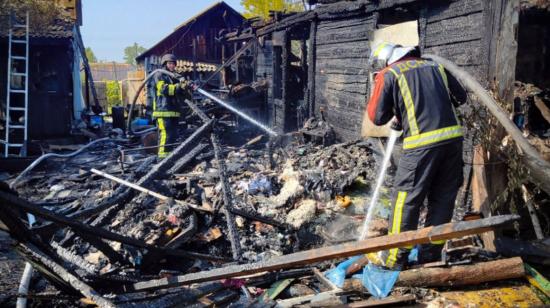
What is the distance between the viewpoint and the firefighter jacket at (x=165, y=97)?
300 inches

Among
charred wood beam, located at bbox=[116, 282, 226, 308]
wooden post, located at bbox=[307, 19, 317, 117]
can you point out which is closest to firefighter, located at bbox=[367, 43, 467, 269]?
charred wood beam, located at bbox=[116, 282, 226, 308]

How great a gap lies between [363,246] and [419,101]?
1.74 m

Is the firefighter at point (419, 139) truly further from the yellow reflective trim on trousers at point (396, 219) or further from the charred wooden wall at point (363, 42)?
the charred wooden wall at point (363, 42)

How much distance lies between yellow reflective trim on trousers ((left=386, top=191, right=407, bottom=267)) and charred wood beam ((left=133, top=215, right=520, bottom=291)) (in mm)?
1381

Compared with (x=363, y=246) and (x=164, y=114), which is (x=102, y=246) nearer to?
(x=363, y=246)

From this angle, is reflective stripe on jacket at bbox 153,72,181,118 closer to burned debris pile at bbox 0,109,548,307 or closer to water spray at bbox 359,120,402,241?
Answer: burned debris pile at bbox 0,109,548,307

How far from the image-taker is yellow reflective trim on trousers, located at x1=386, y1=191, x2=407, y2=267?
3439 millimetres

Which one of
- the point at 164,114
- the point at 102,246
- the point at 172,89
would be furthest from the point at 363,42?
the point at 102,246

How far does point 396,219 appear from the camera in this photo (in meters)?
3.52

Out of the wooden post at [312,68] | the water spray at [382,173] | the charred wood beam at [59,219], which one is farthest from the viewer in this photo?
the wooden post at [312,68]

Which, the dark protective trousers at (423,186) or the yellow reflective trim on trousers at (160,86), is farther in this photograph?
the yellow reflective trim on trousers at (160,86)

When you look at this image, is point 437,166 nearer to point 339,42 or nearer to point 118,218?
point 118,218

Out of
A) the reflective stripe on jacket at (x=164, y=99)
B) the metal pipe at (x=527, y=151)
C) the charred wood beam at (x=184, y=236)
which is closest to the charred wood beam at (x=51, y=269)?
the charred wood beam at (x=184, y=236)

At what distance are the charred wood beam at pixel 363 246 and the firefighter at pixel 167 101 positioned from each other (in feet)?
17.9
